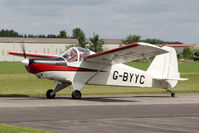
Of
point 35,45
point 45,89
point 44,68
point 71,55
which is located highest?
point 35,45

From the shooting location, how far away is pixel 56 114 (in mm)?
13023

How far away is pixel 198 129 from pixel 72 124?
3.22m

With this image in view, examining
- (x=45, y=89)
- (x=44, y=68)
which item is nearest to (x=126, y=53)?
(x=44, y=68)

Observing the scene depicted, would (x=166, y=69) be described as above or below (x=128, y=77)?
above

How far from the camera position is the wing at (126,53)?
54.0ft

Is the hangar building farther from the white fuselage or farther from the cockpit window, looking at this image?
the cockpit window

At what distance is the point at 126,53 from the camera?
18031 mm

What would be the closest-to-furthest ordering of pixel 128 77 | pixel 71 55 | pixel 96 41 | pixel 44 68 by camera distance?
pixel 44 68
pixel 71 55
pixel 128 77
pixel 96 41

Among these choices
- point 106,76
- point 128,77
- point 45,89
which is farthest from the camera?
point 45,89

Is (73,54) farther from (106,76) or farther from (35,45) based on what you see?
(35,45)

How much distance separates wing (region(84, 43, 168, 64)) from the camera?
1645 cm

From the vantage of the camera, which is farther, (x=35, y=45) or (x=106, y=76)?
(x=35, y=45)

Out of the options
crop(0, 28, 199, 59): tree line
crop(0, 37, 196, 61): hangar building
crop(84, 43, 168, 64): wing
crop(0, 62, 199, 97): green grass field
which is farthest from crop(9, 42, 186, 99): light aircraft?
crop(0, 37, 196, 61): hangar building

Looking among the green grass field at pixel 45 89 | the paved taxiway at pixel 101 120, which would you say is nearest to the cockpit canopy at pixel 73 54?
the green grass field at pixel 45 89
